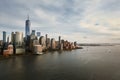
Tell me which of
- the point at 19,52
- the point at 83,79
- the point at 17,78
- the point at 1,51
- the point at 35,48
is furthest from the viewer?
the point at 35,48

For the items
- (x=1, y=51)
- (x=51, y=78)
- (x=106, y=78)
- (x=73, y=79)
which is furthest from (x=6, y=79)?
(x=1, y=51)

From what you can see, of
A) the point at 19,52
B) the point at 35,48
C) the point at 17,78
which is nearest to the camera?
the point at 17,78

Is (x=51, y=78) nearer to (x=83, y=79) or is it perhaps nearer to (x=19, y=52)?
(x=83, y=79)

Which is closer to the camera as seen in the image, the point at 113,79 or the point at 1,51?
the point at 113,79

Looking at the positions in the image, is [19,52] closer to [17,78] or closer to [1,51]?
[1,51]

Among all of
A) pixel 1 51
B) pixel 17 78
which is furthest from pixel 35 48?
pixel 17 78

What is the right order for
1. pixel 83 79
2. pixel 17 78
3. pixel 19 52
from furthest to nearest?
pixel 19 52
pixel 17 78
pixel 83 79

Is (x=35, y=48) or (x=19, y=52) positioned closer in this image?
(x=19, y=52)

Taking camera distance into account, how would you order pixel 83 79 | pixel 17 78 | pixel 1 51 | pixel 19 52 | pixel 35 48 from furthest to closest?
pixel 35 48 < pixel 19 52 < pixel 1 51 < pixel 17 78 < pixel 83 79
